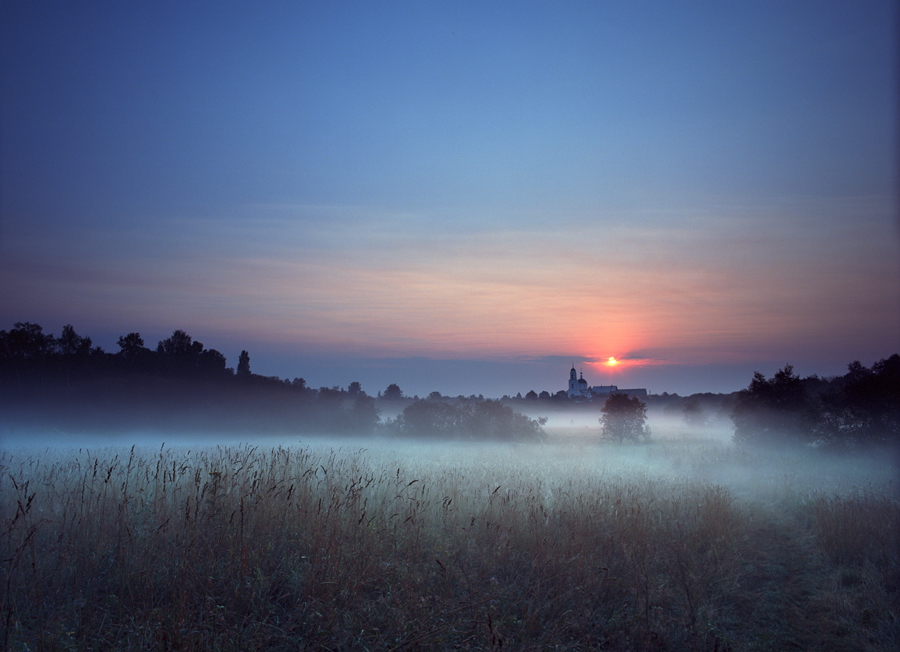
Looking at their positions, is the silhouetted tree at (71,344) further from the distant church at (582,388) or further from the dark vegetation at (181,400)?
the distant church at (582,388)

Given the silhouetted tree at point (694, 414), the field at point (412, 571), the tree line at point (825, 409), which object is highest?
the tree line at point (825, 409)

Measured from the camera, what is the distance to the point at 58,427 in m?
24.4

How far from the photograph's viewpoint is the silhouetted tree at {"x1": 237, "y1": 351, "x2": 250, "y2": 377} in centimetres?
3472

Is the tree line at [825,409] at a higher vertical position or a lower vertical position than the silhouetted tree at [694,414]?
higher

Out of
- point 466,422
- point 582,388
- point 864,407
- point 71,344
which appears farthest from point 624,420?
point 582,388

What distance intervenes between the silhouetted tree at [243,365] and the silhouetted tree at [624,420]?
89.8 ft

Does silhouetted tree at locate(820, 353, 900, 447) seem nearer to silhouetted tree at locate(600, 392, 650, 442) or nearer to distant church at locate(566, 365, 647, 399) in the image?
silhouetted tree at locate(600, 392, 650, 442)

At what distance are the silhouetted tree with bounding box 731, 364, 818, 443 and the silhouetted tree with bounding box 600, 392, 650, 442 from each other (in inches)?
554

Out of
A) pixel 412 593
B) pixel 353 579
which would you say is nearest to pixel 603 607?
pixel 412 593

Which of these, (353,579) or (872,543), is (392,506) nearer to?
(353,579)

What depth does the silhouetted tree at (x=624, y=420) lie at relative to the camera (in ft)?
129

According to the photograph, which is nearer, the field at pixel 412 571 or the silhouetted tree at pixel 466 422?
the field at pixel 412 571

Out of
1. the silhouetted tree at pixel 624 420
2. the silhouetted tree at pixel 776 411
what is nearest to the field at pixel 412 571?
the silhouetted tree at pixel 776 411

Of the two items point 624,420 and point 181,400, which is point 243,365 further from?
point 624,420
